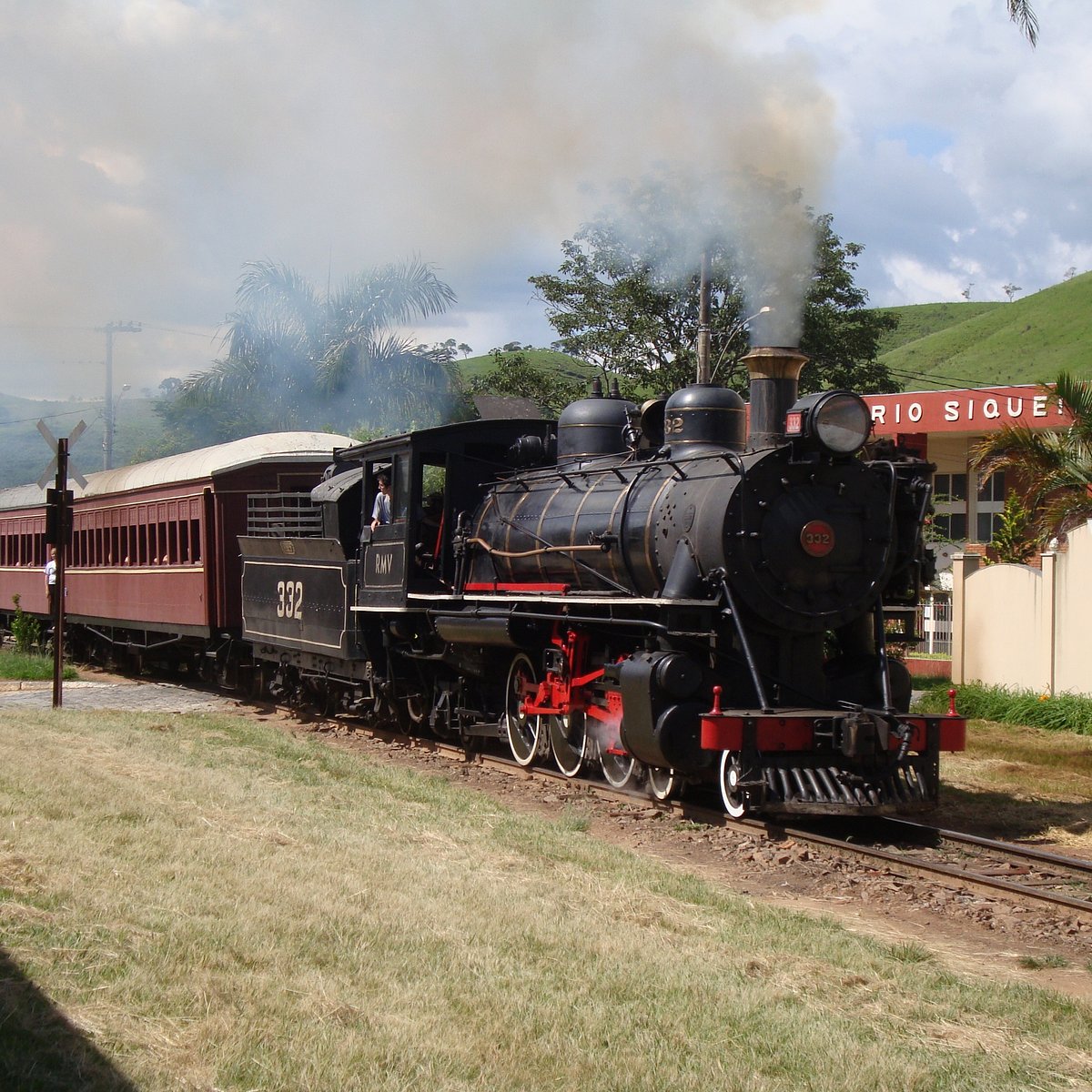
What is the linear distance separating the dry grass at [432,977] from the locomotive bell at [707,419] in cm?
362

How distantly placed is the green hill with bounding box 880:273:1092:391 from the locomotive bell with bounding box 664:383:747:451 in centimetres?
7192

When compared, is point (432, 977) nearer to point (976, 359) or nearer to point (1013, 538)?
point (1013, 538)

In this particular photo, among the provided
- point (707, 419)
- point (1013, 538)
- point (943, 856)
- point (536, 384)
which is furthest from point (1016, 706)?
point (536, 384)

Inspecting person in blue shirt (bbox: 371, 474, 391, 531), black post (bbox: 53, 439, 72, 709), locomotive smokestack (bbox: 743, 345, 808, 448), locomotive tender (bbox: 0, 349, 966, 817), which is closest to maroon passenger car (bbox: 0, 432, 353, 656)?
locomotive tender (bbox: 0, 349, 966, 817)

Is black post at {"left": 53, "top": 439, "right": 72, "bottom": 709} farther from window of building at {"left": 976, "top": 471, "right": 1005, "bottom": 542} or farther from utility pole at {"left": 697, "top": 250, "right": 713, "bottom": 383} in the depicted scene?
window of building at {"left": 976, "top": 471, "right": 1005, "bottom": 542}

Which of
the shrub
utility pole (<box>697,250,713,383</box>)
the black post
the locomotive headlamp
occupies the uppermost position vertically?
utility pole (<box>697,250,713,383</box>)

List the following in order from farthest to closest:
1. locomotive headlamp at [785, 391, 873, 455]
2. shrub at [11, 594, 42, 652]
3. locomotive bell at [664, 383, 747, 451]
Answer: shrub at [11, 594, 42, 652], locomotive bell at [664, 383, 747, 451], locomotive headlamp at [785, 391, 873, 455]

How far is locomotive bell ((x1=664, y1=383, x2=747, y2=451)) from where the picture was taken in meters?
10.0

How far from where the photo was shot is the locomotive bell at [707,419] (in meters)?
10.0

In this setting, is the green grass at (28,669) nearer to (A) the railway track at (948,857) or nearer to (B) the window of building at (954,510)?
(A) the railway track at (948,857)

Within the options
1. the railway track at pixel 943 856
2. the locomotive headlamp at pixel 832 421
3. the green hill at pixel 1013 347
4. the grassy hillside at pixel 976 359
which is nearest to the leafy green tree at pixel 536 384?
the locomotive headlamp at pixel 832 421

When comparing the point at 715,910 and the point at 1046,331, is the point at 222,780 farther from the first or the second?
the point at 1046,331

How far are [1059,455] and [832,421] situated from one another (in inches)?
220

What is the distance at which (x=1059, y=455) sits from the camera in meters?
13.4
